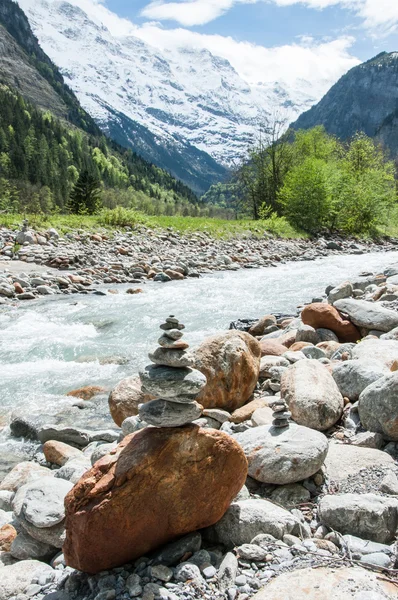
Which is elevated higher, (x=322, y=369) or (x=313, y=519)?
(x=322, y=369)

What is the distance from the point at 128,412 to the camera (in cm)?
572

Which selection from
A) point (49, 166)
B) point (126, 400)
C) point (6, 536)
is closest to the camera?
point (6, 536)

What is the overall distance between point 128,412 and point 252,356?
186cm

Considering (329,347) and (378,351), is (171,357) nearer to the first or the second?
(378,351)

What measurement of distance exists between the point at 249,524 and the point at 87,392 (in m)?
4.86

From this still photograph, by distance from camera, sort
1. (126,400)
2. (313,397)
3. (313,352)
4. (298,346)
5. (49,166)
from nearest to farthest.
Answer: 1. (313,397)
2. (126,400)
3. (313,352)
4. (298,346)
5. (49,166)

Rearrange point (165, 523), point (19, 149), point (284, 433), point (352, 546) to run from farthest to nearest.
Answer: point (19, 149), point (284, 433), point (165, 523), point (352, 546)

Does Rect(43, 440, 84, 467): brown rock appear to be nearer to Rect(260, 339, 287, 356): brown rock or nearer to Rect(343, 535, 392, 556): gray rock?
Rect(343, 535, 392, 556): gray rock

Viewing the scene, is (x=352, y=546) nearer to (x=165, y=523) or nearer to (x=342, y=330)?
(x=165, y=523)

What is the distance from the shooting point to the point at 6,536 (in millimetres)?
3545

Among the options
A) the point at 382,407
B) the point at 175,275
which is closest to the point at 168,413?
the point at 382,407

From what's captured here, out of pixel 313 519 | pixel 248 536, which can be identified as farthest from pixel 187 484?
pixel 313 519

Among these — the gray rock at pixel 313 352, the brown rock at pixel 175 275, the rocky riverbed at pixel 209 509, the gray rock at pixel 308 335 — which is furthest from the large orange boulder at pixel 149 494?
the brown rock at pixel 175 275

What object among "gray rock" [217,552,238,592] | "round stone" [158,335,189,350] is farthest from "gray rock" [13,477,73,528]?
"round stone" [158,335,189,350]
